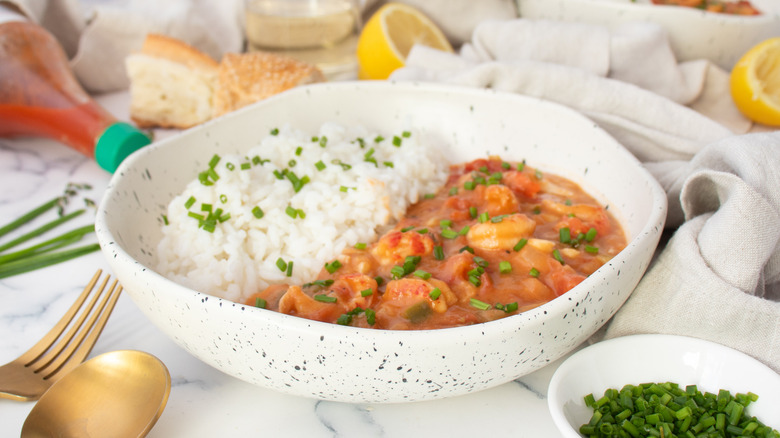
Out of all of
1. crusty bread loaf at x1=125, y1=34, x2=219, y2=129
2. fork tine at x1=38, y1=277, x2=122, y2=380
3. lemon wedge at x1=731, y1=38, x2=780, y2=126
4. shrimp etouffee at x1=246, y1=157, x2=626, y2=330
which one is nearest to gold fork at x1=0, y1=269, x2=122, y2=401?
fork tine at x1=38, y1=277, x2=122, y2=380

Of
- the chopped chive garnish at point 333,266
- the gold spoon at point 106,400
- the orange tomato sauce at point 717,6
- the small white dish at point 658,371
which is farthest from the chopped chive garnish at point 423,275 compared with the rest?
the orange tomato sauce at point 717,6

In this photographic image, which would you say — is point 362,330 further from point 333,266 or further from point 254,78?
point 254,78

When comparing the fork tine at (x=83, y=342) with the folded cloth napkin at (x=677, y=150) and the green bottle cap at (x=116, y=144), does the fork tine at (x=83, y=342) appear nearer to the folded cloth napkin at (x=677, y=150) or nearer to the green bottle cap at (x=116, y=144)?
the green bottle cap at (x=116, y=144)

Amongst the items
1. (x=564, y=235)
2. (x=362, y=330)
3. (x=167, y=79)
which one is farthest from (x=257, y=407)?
(x=167, y=79)

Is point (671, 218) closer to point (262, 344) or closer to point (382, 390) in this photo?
point (382, 390)

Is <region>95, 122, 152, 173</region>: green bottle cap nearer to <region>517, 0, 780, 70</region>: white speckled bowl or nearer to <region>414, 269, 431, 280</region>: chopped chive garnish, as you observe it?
<region>414, 269, 431, 280</region>: chopped chive garnish

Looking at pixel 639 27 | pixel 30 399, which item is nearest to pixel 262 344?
pixel 30 399
